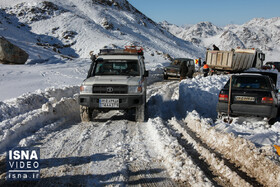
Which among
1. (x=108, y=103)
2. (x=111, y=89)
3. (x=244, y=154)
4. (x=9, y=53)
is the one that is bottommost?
(x=244, y=154)

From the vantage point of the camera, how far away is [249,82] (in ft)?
26.1

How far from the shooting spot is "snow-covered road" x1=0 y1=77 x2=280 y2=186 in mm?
3916

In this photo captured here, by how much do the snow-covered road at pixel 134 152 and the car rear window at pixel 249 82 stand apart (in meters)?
1.63

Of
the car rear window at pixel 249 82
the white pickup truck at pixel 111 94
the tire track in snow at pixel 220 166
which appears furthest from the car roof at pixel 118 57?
the tire track in snow at pixel 220 166

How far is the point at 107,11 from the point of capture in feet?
263

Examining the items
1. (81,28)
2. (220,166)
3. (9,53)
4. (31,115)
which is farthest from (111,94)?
(81,28)

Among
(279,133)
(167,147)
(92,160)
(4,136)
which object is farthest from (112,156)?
(279,133)

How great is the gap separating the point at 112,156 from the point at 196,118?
3339 millimetres

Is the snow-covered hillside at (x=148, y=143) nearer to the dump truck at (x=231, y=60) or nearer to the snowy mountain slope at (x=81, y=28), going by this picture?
the dump truck at (x=231, y=60)

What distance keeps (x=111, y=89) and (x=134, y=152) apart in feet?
8.87

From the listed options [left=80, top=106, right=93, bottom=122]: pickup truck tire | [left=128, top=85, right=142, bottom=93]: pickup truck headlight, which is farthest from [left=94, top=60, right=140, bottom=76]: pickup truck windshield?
[left=80, top=106, right=93, bottom=122]: pickup truck tire

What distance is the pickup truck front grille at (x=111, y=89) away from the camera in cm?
734

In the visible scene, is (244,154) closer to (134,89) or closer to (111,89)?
(134,89)

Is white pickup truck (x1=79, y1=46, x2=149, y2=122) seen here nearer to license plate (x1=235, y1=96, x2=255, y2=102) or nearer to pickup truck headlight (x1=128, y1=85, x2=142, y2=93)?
pickup truck headlight (x1=128, y1=85, x2=142, y2=93)
